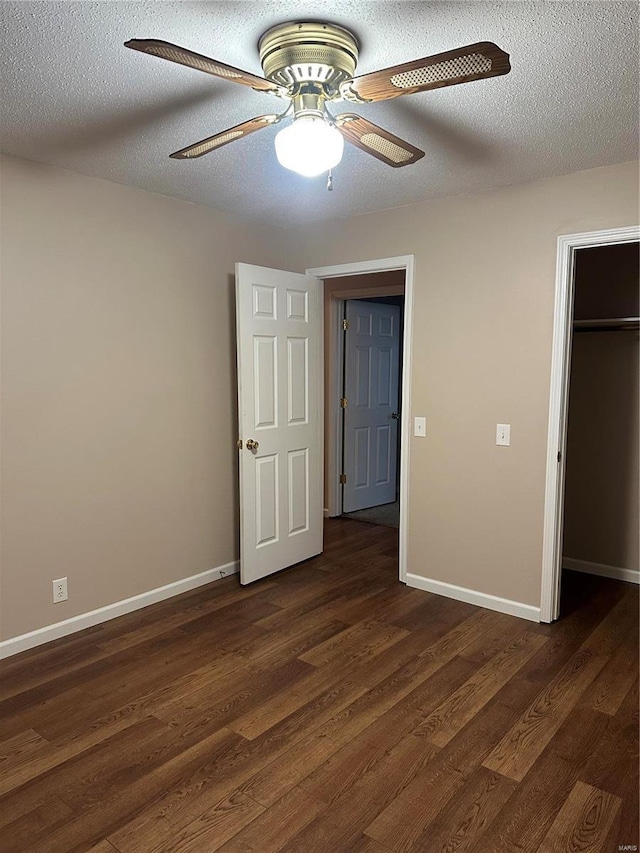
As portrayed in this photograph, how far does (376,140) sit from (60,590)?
102 inches

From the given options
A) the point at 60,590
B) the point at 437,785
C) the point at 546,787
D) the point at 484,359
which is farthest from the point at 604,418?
the point at 60,590

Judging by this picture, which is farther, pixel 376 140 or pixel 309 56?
pixel 376 140

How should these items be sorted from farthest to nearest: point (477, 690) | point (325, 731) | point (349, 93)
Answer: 1. point (477, 690)
2. point (325, 731)
3. point (349, 93)

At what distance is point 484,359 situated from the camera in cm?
338

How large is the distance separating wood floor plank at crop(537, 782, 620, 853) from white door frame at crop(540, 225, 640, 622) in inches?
52.0

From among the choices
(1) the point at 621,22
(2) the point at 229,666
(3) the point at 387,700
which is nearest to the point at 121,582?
(2) the point at 229,666

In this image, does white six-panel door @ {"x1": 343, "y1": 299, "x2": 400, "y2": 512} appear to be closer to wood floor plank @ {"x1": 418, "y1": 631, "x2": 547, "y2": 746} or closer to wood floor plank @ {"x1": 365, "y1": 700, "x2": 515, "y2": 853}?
wood floor plank @ {"x1": 418, "y1": 631, "x2": 547, "y2": 746}

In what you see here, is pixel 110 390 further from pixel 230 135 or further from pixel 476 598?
pixel 476 598

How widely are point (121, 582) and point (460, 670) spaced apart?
1.88m

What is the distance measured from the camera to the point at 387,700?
8.32 feet

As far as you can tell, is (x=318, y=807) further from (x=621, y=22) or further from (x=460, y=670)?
(x=621, y=22)

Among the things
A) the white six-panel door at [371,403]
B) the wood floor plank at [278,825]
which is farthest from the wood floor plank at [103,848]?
the white six-panel door at [371,403]

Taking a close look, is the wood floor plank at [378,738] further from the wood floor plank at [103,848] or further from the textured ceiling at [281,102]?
the textured ceiling at [281,102]

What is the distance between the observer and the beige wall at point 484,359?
10.3ft
